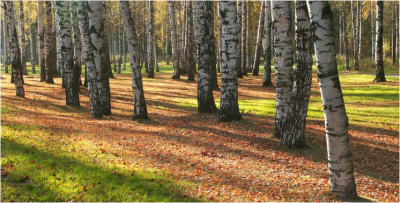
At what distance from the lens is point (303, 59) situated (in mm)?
7703

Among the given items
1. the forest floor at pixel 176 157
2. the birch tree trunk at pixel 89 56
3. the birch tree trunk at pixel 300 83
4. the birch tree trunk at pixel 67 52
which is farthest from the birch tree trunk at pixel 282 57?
the birch tree trunk at pixel 67 52

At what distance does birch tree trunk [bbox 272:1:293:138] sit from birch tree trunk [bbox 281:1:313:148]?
519mm

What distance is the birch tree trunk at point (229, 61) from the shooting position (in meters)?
10.0

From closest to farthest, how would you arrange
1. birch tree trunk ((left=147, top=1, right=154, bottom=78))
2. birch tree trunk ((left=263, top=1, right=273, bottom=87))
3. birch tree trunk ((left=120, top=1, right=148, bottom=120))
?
birch tree trunk ((left=120, top=1, right=148, bottom=120))
birch tree trunk ((left=263, top=1, right=273, bottom=87))
birch tree trunk ((left=147, top=1, right=154, bottom=78))

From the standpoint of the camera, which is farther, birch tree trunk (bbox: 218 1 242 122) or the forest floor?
birch tree trunk (bbox: 218 1 242 122)

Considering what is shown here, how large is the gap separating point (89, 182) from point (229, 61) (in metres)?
5.86

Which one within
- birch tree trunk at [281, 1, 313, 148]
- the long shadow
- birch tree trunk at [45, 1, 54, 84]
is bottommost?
the long shadow

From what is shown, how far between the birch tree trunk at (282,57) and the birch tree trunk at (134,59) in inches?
189

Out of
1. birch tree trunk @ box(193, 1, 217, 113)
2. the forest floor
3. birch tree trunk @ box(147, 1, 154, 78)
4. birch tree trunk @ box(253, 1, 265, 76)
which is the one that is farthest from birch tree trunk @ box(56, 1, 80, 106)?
birch tree trunk @ box(253, 1, 265, 76)

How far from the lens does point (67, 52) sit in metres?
→ 14.4

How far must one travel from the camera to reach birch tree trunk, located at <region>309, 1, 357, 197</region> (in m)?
5.07

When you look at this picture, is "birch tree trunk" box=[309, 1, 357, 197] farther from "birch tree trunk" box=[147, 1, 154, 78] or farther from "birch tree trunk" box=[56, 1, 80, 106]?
"birch tree trunk" box=[147, 1, 154, 78]

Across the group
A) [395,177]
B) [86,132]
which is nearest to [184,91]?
[86,132]

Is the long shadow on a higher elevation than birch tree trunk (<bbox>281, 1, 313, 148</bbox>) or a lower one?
lower
